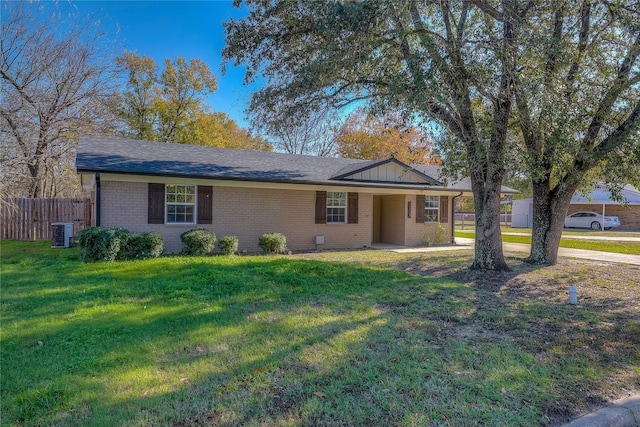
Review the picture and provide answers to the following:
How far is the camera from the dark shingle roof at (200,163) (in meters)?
11.0

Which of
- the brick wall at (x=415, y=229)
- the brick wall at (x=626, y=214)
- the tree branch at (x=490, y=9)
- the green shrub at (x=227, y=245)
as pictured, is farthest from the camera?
the brick wall at (x=626, y=214)

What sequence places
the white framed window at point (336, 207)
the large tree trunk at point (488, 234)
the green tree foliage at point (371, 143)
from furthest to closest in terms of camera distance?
1. the green tree foliage at point (371, 143)
2. the white framed window at point (336, 207)
3. the large tree trunk at point (488, 234)

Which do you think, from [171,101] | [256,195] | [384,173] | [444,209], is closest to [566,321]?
[256,195]

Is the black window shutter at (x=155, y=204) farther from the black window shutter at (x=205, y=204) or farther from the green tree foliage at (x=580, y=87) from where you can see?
the green tree foliage at (x=580, y=87)

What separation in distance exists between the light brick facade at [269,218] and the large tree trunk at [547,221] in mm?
5578

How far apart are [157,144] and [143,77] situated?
15.9 metres

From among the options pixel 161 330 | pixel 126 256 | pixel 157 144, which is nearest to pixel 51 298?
pixel 161 330

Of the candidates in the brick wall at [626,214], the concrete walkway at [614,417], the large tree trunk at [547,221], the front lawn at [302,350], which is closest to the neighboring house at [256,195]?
the front lawn at [302,350]

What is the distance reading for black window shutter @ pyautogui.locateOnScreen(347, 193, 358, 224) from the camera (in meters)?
15.1

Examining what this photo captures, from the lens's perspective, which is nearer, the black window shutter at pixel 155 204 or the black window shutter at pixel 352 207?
the black window shutter at pixel 155 204

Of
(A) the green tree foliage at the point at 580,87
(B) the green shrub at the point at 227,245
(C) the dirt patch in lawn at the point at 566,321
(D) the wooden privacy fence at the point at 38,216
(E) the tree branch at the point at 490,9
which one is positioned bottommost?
(C) the dirt patch in lawn at the point at 566,321

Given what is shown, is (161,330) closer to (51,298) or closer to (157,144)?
(51,298)

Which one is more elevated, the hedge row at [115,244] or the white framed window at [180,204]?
the white framed window at [180,204]

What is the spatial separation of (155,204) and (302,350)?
352 inches
